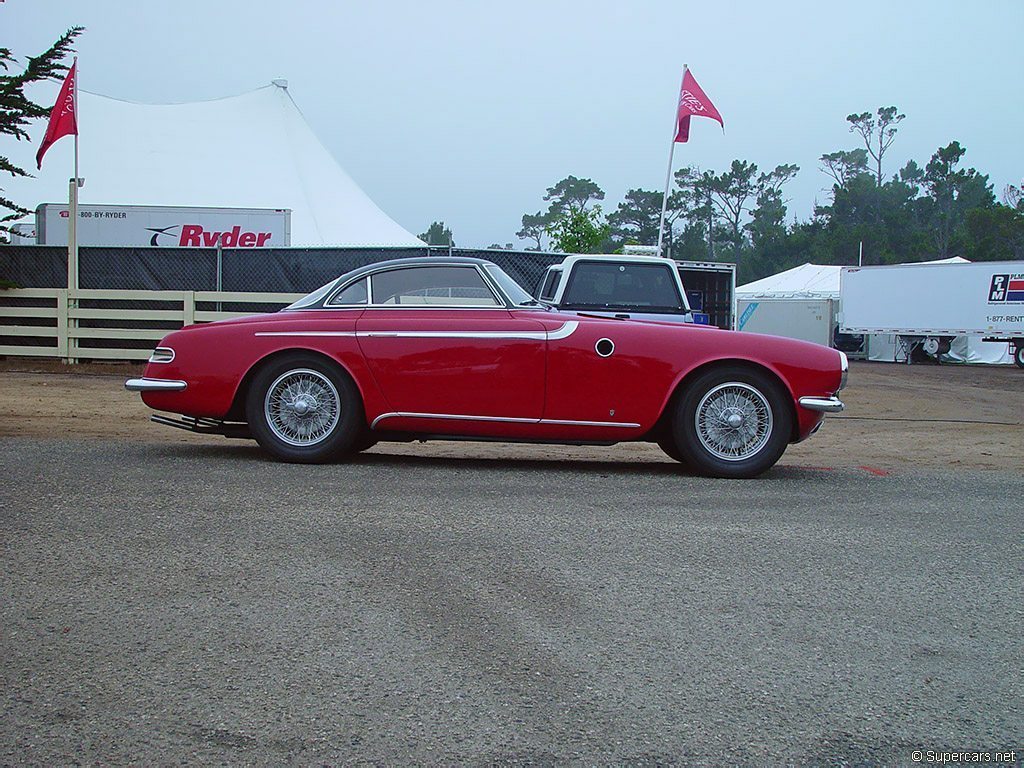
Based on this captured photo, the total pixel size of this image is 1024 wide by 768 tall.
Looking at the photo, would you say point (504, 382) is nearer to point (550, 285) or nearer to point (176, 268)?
point (550, 285)

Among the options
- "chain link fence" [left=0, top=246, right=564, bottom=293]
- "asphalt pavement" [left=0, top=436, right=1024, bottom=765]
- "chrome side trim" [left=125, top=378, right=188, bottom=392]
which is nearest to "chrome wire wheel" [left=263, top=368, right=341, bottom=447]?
"chrome side trim" [left=125, top=378, right=188, bottom=392]

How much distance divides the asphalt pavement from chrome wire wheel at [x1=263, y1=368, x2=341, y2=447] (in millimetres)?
890

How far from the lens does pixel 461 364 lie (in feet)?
21.2

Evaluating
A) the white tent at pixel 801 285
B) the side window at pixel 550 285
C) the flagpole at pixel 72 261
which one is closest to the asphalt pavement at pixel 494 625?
the side window at pixel 550 285

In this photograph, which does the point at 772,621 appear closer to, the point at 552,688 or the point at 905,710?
the point at 905,710

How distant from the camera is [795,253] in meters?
72.2

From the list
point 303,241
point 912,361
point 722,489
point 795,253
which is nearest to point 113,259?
point 303,241

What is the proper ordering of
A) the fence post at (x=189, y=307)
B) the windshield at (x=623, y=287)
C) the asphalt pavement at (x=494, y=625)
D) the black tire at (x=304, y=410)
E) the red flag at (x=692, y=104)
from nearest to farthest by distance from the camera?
the asphalt pavement at (x=494, y=625) → the black tire at (x=304, y=410) → the windshield at (x=623, y=287) → the fence post at (x=189, y=307) → the red flag at (x=692, y=104)

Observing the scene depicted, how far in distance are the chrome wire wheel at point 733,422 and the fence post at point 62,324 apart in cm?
1212

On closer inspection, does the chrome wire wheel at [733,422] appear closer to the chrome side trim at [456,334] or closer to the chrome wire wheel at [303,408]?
the chrome side trim at [456,334]

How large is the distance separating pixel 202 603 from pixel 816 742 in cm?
201

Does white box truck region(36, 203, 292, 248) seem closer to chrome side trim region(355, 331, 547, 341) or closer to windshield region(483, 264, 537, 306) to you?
windshield region(483, 264, 537, 306)

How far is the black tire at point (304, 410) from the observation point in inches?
256

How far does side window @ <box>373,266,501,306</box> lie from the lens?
6.79 meters
